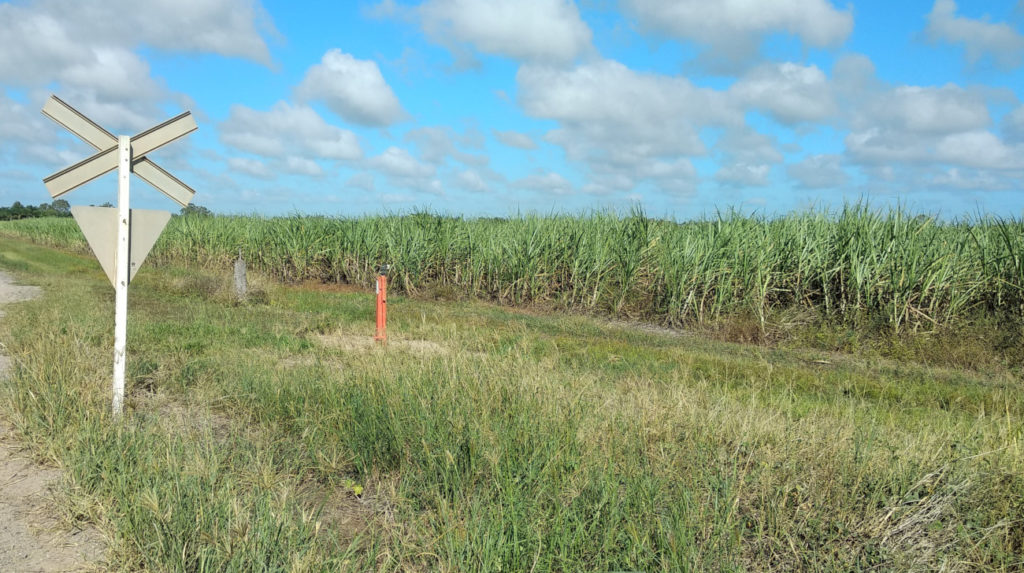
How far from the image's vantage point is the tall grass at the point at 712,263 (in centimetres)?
1220

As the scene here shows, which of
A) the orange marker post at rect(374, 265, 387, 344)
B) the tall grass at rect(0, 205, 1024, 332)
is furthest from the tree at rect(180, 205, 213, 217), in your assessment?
the orange marker post at rect(374, 265, 387, 344)

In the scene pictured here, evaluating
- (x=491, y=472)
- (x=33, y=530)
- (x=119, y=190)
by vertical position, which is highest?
(x=119, y=190)

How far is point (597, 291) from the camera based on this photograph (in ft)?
52.5

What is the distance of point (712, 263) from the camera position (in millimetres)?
13828

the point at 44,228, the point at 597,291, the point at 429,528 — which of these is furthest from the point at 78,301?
the point at 44,228

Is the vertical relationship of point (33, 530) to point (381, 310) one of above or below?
below

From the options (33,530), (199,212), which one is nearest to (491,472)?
(33,530)

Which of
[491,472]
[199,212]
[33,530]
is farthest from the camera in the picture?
[199,212]

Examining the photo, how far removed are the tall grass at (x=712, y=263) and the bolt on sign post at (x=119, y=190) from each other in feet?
34.1

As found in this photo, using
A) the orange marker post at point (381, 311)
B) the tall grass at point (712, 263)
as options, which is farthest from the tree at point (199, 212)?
the orange marker post at point (381, 311)

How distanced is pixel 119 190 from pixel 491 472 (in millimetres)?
3938

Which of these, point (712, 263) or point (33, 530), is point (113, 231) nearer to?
point (33, 530)

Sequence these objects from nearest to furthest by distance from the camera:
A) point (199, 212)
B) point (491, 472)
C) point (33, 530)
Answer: point (33, 530) → point (491, 472) → point (199, 212)

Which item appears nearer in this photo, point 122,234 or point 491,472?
point 491,472
